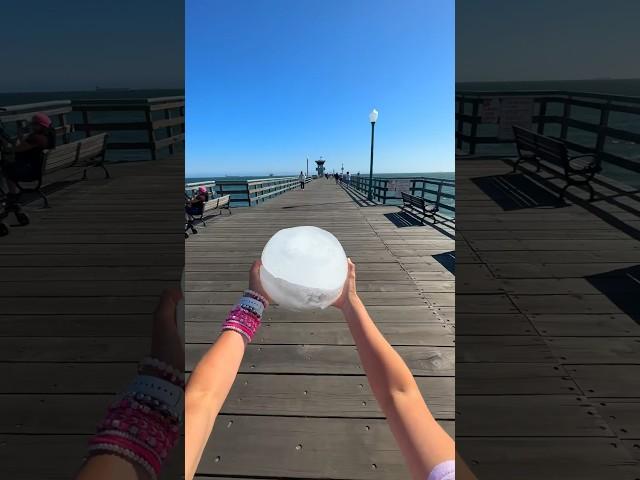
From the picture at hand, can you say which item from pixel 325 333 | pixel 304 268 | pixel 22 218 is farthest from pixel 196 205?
pixel 22 218

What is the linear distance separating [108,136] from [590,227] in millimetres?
1208

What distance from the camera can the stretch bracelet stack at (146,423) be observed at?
588mm

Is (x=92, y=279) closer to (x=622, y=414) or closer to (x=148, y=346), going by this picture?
(x=148, y=346)

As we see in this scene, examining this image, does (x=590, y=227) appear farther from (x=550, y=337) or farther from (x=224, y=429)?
(x=224, y=429)

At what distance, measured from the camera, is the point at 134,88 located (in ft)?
2.16

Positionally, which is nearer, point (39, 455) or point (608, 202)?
point (608, 202)

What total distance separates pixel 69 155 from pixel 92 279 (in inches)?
12.2

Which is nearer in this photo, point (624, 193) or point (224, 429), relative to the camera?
point (624, 193)

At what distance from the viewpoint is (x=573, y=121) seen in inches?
29.4

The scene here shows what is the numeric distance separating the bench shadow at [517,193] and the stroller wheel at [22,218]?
1.11m

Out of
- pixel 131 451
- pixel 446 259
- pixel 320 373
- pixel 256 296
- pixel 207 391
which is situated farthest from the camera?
pixel 446 259

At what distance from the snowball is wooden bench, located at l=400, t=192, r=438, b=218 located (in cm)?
699

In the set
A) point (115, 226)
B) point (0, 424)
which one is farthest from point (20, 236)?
point (0, 424)

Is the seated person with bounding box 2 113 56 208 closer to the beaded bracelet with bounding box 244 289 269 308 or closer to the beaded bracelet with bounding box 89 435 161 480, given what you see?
the beaded bracelet with bounding box 89 435 161 480
